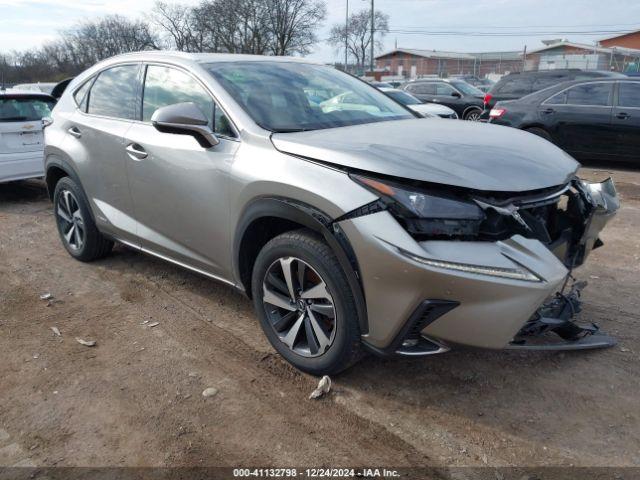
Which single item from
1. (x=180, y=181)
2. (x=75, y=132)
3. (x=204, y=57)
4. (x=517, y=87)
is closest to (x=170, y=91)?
(x=204, y=57)

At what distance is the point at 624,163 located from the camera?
9297mm

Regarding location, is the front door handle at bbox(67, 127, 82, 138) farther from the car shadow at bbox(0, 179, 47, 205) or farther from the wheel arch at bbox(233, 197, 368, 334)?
the car shadow at bbox(0, 179, 47, 205)

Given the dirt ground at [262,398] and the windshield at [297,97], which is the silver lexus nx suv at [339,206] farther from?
the dirt ground at [262,398]


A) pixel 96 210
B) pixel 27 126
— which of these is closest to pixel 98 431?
pixel 96 210

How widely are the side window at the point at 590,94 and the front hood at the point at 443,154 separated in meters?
6.86

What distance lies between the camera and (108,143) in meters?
3.95

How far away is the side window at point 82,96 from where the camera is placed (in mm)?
4462

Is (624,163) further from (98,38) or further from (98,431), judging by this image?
(98,38)

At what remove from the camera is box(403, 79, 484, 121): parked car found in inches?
615

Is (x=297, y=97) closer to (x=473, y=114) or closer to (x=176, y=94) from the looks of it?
(x=176, y=94)

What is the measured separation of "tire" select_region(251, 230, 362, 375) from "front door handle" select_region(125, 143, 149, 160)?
4.11 ft

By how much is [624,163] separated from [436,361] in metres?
8.00

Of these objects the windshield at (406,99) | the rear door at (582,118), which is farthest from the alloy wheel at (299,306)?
the windshield at (406,99)

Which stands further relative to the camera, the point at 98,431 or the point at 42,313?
the point at 42,313
